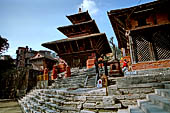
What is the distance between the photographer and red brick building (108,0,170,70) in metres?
7.95

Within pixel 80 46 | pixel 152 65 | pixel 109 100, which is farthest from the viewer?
pixel 80 46

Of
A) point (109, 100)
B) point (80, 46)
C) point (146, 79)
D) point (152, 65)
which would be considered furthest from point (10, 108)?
point (152, 65)

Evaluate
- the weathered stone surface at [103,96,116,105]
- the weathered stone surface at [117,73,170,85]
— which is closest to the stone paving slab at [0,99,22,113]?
the weathered stone surface at [103,96,116,105]

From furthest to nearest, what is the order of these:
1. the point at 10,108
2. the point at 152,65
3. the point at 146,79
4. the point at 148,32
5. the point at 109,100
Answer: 1. the point at 10,108
2. the point at 148,32
3. the point at 152,65
4. the point at 146,79
5. the point at 109,100

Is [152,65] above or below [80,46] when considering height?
below

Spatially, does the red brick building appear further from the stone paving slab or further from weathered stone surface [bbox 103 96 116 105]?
the stone paving slab

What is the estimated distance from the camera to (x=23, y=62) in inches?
1561

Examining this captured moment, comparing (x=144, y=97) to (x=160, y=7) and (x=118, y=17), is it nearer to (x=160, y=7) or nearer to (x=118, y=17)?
(x=118, y=17)

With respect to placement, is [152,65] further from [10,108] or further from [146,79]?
[10,108]

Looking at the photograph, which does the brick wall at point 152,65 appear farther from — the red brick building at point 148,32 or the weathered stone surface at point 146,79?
the weathered stone surface at point 146,79

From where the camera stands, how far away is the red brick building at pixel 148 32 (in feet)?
26.1

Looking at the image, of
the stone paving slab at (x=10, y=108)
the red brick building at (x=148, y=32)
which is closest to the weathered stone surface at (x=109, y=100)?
the red brick building at (x=148, y=32)

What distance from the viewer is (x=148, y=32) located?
848cm

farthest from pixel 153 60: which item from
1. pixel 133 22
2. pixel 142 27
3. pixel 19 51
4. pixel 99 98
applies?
pixel 19 51
